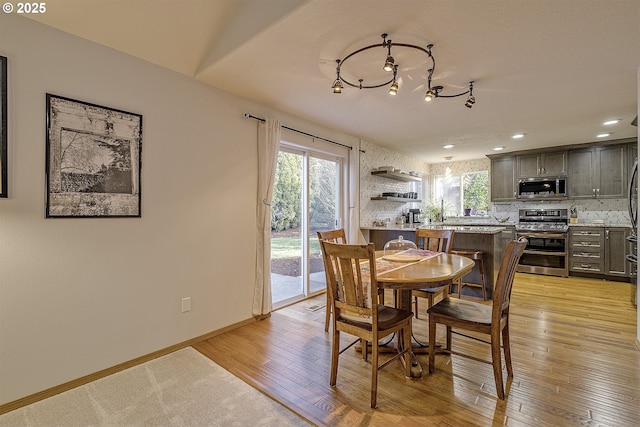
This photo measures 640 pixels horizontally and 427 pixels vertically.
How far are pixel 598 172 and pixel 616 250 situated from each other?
1385mm

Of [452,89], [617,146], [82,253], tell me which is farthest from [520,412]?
[617,146]

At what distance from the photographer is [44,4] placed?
186cm

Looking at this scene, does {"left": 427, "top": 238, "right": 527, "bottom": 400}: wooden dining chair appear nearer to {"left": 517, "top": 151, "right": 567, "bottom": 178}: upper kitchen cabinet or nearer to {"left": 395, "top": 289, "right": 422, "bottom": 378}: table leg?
{"left": 395, "top": 289, "right": 422, "bottom": 378}: table leg

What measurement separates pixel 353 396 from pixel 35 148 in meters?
2.63

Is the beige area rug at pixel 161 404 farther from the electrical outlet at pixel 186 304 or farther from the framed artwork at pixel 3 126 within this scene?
the framed artwork at pixel 3 126

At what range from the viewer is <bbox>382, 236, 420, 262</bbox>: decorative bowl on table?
8.32 feet

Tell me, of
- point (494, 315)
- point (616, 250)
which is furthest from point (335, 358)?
point (616, 250)

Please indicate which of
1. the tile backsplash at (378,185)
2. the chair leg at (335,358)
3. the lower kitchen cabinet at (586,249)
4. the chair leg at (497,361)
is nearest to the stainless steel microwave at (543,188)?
the lower kitchen cabinet at (586,249)

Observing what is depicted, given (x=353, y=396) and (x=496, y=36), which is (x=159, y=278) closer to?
(x=353, y=396)

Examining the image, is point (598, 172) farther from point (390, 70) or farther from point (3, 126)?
point (3, 126)

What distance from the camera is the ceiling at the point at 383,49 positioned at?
1.81 meters

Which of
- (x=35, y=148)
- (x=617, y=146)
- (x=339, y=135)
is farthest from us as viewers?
(x=617, y=146)

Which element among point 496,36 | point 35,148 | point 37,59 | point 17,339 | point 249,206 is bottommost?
point 17,339

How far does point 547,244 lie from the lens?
5418mm
